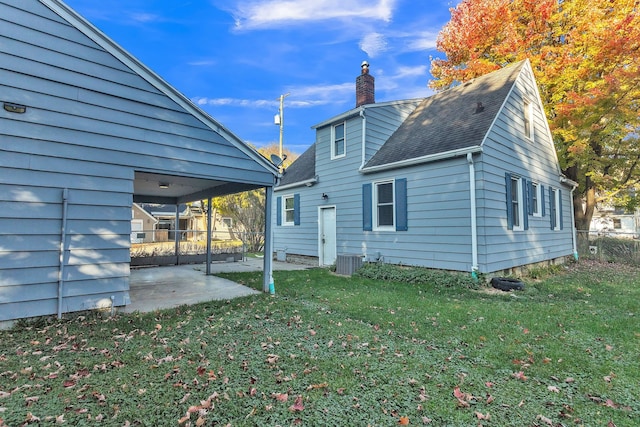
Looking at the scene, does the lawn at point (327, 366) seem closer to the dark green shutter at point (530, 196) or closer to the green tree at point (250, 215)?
the dark green shutter at point (530, 196)

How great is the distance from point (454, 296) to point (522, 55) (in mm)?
12697

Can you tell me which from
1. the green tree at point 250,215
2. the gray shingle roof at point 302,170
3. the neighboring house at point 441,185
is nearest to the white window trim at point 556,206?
the neighboring house at point 441,185

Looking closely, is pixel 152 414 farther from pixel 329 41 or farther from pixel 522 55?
pixel 522 55

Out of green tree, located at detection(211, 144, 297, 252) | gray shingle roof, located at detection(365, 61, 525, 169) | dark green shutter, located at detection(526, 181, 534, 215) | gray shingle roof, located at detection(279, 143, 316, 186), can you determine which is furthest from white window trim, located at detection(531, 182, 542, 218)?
green tree, located at detection(211, 144, 297, 252)

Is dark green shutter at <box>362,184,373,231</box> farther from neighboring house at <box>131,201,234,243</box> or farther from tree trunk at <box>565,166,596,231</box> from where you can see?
neighboring house at <box>131,201,234,243</box>

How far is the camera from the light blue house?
3990 mm

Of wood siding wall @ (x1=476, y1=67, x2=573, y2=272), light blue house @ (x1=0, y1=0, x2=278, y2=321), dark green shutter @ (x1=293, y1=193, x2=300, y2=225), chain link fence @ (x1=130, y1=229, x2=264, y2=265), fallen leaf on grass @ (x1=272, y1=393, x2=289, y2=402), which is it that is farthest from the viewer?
dark green shutter @ (x1=293, y1=193, x2=300, y2=225)

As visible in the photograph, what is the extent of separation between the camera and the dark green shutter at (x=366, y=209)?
31.4 feet

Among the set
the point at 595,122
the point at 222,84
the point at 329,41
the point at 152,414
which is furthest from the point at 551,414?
the point at 222,84

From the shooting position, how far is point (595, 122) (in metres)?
12.0

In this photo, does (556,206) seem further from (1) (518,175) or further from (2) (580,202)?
(2) (580,202)

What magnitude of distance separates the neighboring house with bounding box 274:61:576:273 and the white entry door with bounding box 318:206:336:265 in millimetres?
36

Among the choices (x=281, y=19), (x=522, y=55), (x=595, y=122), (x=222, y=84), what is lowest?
A: (x=595, y=122)

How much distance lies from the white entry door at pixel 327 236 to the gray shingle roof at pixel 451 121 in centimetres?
239
